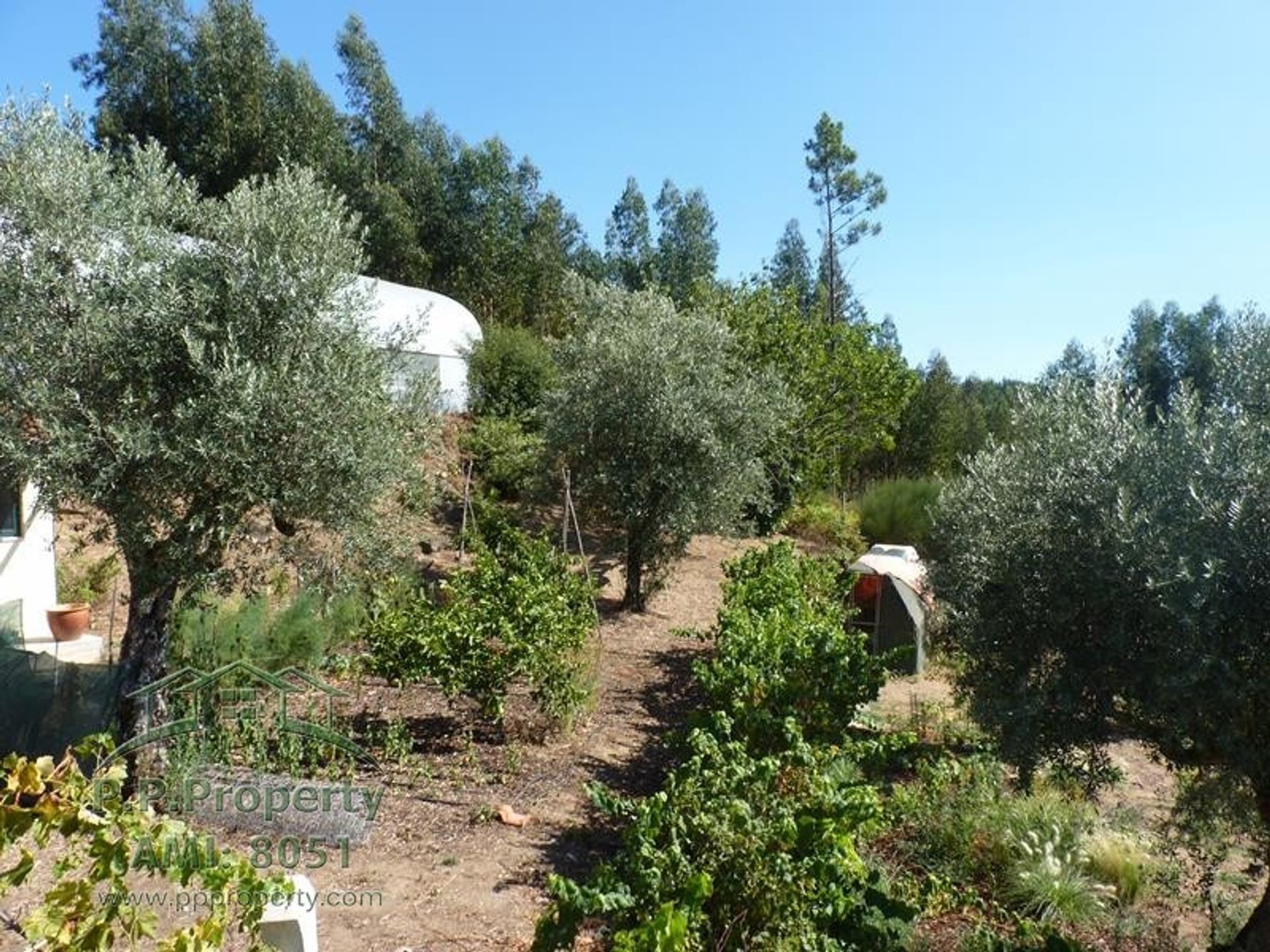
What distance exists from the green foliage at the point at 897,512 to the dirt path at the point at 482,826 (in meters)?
12.6

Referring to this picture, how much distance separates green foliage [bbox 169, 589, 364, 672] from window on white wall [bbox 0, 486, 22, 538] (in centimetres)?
304

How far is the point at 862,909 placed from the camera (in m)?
3.77

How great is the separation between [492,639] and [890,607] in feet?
21.4

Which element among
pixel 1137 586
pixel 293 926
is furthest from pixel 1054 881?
pixel 293 926

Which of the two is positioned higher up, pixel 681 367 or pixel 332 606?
pixel 681 367

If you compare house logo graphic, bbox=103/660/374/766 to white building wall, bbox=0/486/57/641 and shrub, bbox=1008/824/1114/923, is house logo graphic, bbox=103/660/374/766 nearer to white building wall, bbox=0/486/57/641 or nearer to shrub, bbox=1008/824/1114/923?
shrub, bbox=1008/824/1114/923

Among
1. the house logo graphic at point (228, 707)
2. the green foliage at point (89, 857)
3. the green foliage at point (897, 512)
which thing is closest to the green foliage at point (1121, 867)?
the house logo graphic at point (228, 707)

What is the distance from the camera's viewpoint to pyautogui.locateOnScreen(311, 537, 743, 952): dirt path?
4289 mm

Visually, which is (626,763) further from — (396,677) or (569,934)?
(569,934)

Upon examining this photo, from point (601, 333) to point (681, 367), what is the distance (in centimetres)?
142

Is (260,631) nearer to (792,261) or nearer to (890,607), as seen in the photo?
(890,607)

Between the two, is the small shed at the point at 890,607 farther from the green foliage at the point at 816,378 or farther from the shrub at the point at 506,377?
the shrub at the point at 506,377

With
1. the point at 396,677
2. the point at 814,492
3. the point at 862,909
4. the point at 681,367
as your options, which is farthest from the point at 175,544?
the point at 814,492

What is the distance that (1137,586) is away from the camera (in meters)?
3.88
